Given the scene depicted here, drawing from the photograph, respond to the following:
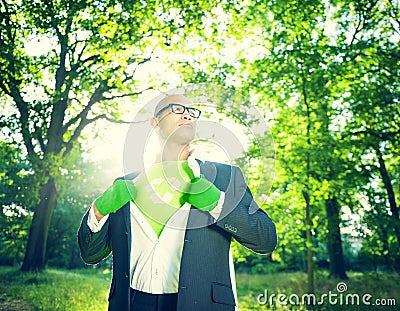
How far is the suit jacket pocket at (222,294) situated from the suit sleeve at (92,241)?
0.71 meters

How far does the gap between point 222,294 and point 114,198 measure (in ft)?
2.40

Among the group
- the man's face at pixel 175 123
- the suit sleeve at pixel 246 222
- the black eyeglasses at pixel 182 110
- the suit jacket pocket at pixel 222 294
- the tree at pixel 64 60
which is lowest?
the suit jacket pocket at pixel 222 294

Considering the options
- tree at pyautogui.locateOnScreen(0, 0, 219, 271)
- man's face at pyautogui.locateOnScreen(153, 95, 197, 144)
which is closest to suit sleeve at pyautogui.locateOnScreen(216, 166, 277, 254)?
man's face at pyautogui.locateOnScreen(153, 95, 197, 144)

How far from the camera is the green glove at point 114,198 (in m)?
1.99

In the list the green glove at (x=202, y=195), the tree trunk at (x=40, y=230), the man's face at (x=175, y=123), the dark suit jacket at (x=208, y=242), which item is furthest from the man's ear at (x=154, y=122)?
the tree trunk at (x=40, y=230)

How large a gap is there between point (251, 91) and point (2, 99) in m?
9.60

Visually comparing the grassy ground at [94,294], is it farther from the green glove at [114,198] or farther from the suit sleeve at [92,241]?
the green glove at [114,198]

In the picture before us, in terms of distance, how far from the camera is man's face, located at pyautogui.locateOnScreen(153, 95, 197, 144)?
2.12 m

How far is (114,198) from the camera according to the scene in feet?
Answer: 6.54

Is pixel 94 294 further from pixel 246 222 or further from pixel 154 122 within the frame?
pixel 246 222

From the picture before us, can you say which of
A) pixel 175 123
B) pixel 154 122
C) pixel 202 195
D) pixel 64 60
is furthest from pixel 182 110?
pixel 64 60

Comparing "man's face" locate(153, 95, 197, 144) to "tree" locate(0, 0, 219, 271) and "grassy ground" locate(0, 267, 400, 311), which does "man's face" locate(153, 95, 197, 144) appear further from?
"tree" locate(0, 0, 219, 271)

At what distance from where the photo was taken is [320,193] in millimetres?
9930

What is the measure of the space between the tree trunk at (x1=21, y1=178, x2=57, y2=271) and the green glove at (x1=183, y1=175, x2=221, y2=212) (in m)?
15.1
